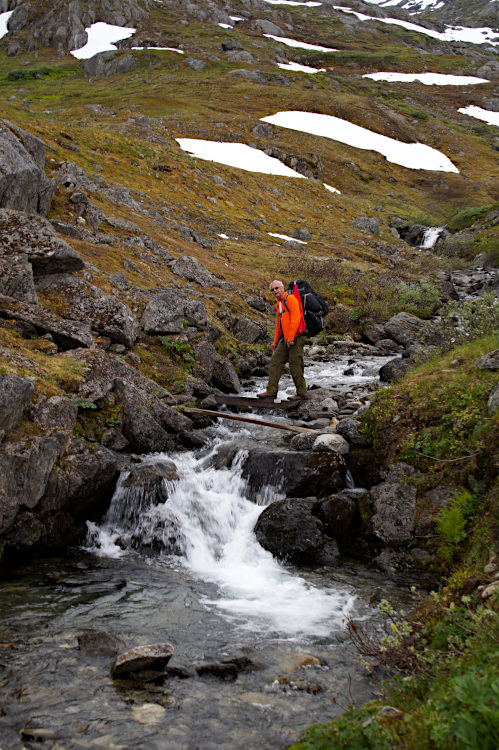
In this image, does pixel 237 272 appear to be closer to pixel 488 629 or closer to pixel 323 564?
pixel 323 564

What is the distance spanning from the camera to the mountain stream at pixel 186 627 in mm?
4426

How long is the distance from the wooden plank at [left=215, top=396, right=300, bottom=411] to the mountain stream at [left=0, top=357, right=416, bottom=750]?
373 centimetres

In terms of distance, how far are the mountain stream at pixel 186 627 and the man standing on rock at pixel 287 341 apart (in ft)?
13.4

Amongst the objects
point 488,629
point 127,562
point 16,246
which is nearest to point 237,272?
point 16,246

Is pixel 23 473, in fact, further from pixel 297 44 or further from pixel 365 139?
pixel 297 44

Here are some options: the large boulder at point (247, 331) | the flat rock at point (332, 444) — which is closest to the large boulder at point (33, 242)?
the large boulder at point (247, 331)

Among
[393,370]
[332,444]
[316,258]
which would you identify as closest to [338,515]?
[332,444]

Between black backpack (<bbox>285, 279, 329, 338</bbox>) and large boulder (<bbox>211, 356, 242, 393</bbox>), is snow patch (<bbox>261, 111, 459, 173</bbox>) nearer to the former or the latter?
large boulder (<bbox>211, 356, 242, 393</bbox>)

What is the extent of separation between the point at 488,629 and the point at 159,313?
44.9 ft

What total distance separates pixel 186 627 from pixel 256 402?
28.7 feet

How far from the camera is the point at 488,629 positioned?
3727 mm

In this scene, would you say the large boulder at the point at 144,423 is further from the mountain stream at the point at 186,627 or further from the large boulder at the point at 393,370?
the large boulder at the point at 393,370

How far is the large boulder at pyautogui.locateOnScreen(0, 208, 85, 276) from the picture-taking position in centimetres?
1302

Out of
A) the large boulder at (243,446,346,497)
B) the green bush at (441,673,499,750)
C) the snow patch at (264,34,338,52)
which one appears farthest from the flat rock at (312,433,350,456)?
the snow patch at (264,34,338,52)
